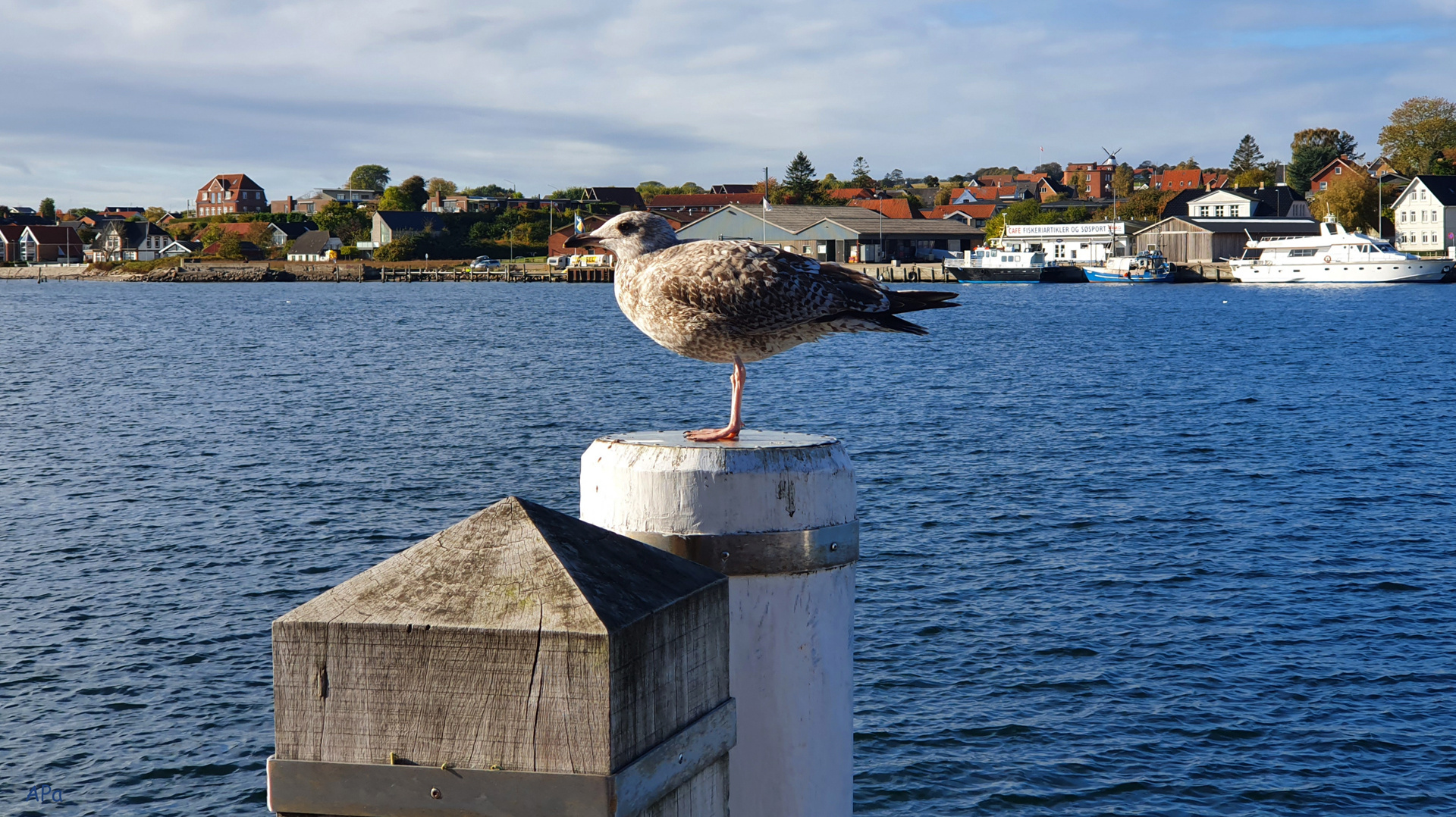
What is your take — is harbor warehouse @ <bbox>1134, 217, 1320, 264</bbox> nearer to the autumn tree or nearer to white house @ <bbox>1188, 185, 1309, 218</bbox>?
the autumn tree

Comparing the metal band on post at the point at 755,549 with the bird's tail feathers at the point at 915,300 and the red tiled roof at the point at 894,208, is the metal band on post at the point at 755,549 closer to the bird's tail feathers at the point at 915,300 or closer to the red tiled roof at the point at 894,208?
the bird's tail feathers at the point at 915,300

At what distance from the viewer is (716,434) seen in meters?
3.66

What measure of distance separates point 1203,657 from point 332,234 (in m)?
182

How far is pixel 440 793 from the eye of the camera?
6.79 feet

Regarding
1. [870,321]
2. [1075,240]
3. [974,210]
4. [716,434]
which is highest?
[974,210]

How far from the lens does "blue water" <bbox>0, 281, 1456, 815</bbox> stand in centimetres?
1184

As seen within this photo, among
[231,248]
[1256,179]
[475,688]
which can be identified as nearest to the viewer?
[475,688]

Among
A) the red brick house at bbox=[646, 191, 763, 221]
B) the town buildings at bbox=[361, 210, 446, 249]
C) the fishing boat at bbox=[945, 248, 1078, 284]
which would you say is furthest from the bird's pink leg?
the town buildings at bbox=[361, 210, 446, 249]

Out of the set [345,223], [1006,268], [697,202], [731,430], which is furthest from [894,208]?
[731,430]

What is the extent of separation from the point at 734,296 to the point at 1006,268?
11743 cm

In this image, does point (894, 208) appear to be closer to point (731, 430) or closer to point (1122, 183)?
point (1122, 183)

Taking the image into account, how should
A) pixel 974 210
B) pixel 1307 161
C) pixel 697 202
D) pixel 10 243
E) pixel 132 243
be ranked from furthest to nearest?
pixel 10 243, pixel 132 243, pixel 697 202, pixel 974 210, pixel 1307 161

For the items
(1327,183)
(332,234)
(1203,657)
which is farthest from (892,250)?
(1203,657)

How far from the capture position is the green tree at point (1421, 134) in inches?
5113
